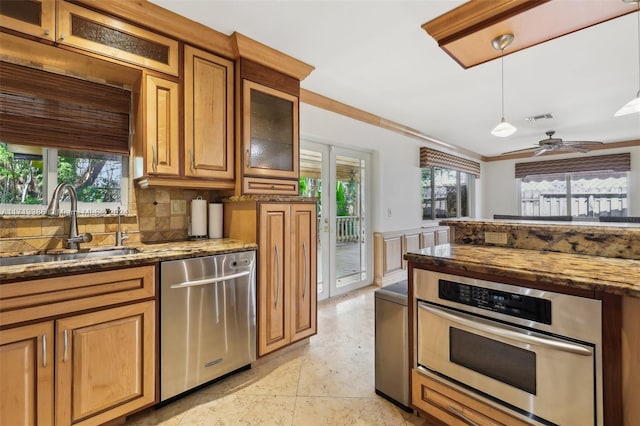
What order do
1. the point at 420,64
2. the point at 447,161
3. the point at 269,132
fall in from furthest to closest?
the point at 447,161 < the point at 420,64 < the point at 269,132

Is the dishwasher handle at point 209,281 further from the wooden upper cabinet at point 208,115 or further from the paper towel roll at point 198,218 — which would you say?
the wooden upper cabinet at point 208,115

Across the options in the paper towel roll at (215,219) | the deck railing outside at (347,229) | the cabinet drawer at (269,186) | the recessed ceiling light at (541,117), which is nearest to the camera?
the cabinet drawer at (269,186)

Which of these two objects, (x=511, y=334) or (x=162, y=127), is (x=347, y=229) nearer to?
(x=162, y=127)

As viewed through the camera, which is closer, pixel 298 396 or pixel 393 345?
pixel 393 345

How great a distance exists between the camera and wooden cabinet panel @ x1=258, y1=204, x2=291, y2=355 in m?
2.09

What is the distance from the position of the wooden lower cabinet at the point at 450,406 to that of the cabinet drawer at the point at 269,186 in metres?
1.57

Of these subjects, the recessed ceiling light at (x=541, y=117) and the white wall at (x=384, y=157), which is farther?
the recessed ceiling light at (x=541, y=117)

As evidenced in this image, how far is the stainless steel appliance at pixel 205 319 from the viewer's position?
1679 millimetres

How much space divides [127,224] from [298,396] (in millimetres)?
1639

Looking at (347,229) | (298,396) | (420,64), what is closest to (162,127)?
(298,396)

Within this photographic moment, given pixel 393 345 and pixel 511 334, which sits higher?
pixel 511 334

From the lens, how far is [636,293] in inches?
36.4

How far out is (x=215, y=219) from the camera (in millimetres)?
2320

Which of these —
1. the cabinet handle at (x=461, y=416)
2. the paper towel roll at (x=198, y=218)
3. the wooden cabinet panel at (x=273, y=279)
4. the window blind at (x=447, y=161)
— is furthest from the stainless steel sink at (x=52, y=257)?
the window blind at (x=447, y=161)
